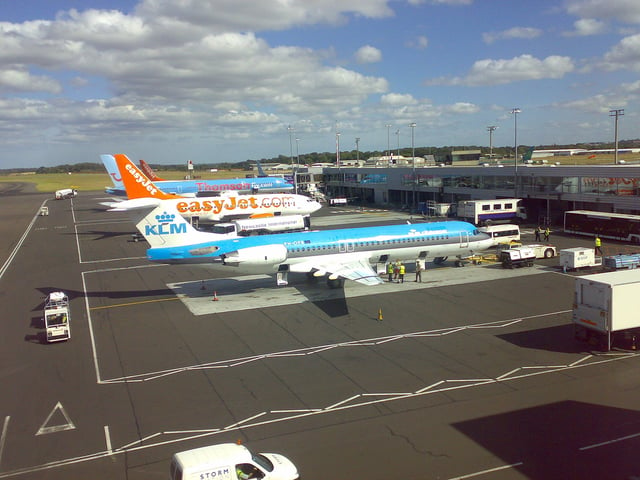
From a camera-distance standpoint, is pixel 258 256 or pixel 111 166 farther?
pixel 111 166

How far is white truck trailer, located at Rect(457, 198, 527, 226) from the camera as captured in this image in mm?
64562

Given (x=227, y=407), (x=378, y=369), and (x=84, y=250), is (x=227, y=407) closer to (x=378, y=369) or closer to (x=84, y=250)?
(x=378, y=369)

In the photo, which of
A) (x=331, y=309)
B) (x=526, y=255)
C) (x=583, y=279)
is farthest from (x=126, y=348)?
(x=526, y=255)

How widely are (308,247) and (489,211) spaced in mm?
→ 35433

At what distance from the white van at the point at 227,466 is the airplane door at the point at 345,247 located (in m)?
24.8

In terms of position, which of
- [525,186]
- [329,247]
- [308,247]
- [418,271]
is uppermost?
[525,186]

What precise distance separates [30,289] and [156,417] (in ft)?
92.6

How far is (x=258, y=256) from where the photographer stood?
3541 centimetres

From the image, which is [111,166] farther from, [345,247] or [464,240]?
[464,240]

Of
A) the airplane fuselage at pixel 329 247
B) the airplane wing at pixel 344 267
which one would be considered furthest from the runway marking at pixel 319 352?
the airplane fuselage at pixel 329 247

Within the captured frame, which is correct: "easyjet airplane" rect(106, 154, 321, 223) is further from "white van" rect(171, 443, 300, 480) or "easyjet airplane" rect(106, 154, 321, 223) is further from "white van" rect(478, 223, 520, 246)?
"white van" rect(171, 443, 300, 480)

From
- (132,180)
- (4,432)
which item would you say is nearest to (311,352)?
(4,432)

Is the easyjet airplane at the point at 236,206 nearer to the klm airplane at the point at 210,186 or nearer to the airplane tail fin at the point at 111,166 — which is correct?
the airplane tail fin at the point at 111,166

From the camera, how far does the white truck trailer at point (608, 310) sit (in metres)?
23.2
